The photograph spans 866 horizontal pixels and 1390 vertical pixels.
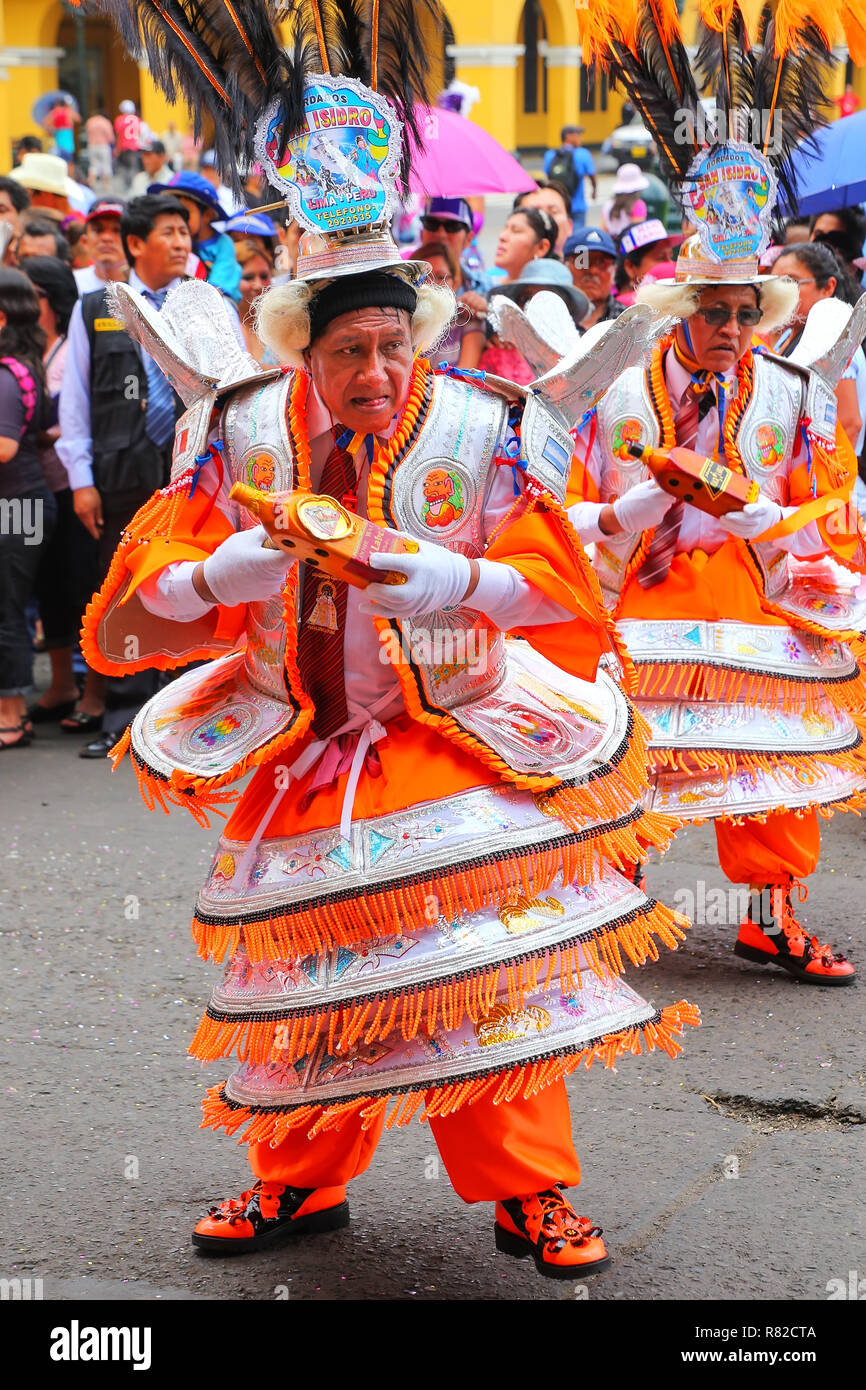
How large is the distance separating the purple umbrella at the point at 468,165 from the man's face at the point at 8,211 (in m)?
2.28

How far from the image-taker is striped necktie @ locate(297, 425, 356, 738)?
278 cm

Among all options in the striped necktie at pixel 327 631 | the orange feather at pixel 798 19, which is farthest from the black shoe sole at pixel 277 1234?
the orange feather at pixel 798 19

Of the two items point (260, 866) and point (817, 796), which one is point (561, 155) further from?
point (260, 866)

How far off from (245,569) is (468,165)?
606cm

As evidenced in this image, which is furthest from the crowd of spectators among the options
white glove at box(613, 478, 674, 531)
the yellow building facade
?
the yellow building facade

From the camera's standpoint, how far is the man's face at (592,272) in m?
8.03

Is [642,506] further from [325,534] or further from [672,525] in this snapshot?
[325,534]

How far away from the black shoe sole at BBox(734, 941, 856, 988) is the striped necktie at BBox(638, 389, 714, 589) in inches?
40.5

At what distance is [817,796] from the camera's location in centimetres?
427

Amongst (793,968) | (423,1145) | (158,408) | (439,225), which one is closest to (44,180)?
(439,225)

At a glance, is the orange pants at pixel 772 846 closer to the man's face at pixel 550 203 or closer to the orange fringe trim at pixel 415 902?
the orange fringe trim at pixel 415 902

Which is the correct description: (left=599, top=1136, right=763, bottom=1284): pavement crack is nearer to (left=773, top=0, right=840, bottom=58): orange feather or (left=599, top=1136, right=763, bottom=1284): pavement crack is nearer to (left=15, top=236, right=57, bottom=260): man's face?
(left=773, top=0, right=840, bottom=58): orange feather

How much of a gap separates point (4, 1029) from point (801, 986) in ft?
6.72

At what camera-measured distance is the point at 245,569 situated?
2590mm
